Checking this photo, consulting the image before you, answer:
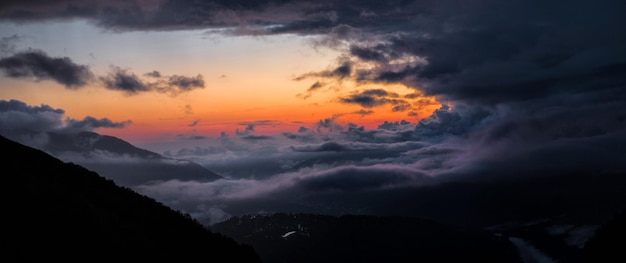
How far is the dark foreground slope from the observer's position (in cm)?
9538

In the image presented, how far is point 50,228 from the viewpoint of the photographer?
9981 cm

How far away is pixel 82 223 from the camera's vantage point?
107562 millimetres

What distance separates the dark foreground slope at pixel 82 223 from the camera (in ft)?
313

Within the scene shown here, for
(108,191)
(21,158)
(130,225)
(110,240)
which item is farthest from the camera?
(108,191)

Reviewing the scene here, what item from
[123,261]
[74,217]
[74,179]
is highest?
[74,179]

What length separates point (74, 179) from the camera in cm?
15062

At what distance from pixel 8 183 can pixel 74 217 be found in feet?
50.9

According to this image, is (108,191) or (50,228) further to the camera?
(108,191)

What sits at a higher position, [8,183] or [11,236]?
[8,183]

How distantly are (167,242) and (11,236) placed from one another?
51.3 m

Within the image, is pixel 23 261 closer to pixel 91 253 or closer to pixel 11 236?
pixel 11 236

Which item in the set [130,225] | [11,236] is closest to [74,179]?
[130,225]

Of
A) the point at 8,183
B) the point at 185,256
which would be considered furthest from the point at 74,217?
the point at 185,256

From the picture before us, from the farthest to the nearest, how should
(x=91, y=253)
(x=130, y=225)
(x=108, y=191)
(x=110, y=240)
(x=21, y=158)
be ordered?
(x=108, y=191)
(x=21, y=158)
(x=130, y=225)
(x=110, y=240)
(x=91, y=253)
